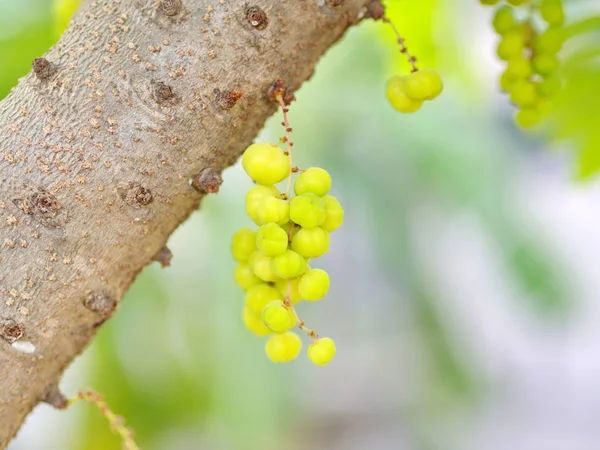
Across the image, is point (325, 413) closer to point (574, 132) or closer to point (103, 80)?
point (574, 132)

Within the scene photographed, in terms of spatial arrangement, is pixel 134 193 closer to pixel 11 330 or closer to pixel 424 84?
pixel 11 330

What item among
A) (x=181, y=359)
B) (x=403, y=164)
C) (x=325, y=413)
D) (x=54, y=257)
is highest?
(x=403, y=164)

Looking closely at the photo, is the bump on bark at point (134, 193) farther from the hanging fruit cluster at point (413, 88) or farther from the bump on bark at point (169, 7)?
the hanging fruit cluster at point (413, 88)

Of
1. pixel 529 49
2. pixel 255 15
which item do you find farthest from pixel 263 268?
pixel 529 49

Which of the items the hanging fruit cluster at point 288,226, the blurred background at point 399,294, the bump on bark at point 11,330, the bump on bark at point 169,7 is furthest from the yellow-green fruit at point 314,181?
the blurred background at point 399,294

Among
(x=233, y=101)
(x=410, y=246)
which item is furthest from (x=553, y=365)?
(x=233, y=101)

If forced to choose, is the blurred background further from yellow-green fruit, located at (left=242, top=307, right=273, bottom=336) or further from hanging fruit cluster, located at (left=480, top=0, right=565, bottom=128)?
yellow-green fruit, located at (left=242, top=307, right=273, bottom=336)
